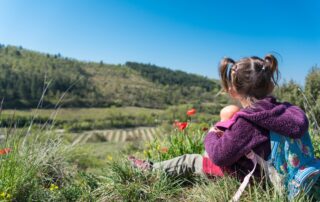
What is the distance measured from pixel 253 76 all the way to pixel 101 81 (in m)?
107

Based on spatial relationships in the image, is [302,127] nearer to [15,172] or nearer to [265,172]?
[265,172]

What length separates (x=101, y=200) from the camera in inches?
97.4

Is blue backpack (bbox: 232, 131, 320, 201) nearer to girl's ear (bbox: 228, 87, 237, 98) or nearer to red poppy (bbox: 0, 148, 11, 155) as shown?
girl's ear (bbox: 228, 87, 237, 98)

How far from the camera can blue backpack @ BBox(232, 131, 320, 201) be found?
210 centimetres

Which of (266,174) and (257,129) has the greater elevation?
(257,129)

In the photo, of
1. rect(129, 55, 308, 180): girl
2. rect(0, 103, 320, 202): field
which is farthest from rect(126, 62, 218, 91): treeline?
rect(129, 55, 308, 180): girl

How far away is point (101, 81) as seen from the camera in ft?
353

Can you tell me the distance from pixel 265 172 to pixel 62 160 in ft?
6.32

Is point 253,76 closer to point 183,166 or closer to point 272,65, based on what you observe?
point 272,65

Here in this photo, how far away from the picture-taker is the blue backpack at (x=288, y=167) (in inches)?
82.6

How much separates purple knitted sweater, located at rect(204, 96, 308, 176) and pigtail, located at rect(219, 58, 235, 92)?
352 mm

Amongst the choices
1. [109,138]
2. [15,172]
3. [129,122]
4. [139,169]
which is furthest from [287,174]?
[129,122]

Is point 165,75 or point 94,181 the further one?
point 165,75

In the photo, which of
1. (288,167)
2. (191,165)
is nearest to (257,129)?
(288,167)
